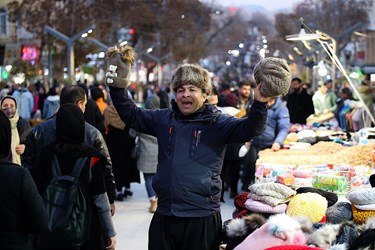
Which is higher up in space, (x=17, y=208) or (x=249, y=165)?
(x=17, y=208)

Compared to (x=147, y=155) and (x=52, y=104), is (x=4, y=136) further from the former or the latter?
(x=52, y=104)

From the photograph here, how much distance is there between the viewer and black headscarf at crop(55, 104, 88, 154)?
5770 millimetres

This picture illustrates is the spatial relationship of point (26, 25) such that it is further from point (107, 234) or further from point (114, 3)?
point (107, 234)

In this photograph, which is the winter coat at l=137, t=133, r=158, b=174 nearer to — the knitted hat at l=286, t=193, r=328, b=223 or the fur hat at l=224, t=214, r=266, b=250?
the knitted hat at l=286, t=193, r=328, b=223

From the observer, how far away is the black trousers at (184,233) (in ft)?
16.4

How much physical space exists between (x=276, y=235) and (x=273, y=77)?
956 millimetres

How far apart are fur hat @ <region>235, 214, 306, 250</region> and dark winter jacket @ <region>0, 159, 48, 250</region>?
1.29 meters

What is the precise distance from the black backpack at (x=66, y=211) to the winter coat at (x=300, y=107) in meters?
Answer: 12.5

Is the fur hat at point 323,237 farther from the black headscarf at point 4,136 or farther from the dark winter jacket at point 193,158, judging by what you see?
the black headscarf at point 4,136

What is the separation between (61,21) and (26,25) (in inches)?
189

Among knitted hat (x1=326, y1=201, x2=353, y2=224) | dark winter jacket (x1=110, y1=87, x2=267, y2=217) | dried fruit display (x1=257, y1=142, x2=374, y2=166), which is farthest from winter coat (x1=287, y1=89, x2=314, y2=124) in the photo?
dark winter jacket (x1=110, y1=87, x2=267, y2=217)

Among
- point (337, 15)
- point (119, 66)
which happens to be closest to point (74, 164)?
point (119, 66)

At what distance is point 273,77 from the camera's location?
470 centimetres

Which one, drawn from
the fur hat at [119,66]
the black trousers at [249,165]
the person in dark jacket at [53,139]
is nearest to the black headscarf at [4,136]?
the fur hat at [119,66]
